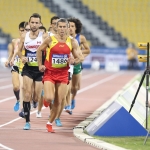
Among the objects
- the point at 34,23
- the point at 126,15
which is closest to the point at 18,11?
the point at 126,15

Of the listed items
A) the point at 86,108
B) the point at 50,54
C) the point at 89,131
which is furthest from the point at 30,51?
the point at 86,108

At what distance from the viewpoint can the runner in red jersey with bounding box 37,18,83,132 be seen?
39.8 ft

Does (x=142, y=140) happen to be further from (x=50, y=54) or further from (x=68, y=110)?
(x=68, y=110)

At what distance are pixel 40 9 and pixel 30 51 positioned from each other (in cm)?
3477

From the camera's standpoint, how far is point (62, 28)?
12.1 m

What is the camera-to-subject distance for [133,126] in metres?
11.6

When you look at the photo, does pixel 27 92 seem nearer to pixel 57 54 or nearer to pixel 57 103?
pixel 57 103

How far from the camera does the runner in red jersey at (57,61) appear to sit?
12.1 meters

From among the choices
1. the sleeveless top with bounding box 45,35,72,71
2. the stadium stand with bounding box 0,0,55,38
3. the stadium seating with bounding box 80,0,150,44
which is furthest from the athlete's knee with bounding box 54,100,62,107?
the stadium stand with bounding box 0,0,55,38

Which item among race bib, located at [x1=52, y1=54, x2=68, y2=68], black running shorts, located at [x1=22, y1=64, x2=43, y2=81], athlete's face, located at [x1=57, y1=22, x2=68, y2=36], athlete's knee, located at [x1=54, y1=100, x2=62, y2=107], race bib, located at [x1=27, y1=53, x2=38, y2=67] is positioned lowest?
athlete's knee, located at [x1=54, y1=100, x2=62, y2=107]

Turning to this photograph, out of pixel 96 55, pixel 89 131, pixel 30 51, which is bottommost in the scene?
pixel 96 55

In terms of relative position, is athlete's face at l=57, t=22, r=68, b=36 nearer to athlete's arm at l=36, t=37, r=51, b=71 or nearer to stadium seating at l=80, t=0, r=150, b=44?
athlete's arm at l=36, t=37, r=51, b=71

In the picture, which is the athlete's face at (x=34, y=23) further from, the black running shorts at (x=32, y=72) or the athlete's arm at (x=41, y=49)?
the athlete's arm at (x=41, y=49)

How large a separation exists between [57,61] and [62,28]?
57 cm
